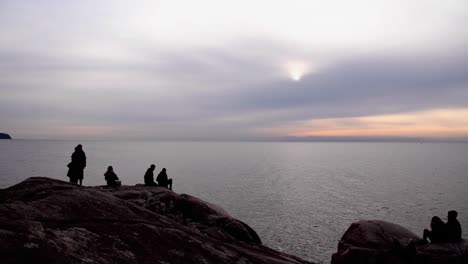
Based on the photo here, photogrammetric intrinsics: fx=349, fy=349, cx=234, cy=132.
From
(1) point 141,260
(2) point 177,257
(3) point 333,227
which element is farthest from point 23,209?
(3) point 333,227

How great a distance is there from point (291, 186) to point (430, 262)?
Answer: 233ft

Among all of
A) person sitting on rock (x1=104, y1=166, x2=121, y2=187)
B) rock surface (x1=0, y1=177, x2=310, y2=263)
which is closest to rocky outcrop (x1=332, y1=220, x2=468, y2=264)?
rock surface (x1=0, y1=177, x2=310, y2=263)

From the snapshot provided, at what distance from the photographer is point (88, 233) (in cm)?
1094

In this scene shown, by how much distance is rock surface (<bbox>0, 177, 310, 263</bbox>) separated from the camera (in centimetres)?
910

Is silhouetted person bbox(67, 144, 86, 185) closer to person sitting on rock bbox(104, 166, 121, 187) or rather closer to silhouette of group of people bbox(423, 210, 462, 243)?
person sitting on rock bbox(104, 166, 121, 187)

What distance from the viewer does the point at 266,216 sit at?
173ft

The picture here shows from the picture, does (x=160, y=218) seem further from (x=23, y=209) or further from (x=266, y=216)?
(x=266, y=216)

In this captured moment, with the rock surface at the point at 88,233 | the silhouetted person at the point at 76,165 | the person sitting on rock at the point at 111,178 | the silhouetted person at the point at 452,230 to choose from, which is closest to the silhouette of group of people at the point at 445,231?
the silhouetted person at the point at 452,230

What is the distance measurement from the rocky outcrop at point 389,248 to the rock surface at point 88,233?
777 centimetres

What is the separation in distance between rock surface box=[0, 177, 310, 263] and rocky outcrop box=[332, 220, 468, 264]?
25.5 ft

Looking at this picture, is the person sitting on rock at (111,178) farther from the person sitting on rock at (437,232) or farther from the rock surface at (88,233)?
the person sitting on rock at (437,232)

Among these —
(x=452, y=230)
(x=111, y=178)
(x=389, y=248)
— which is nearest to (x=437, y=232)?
(x=452, y=230)

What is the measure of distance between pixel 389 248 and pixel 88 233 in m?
18.7

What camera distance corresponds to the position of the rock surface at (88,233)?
9102 millimetres
